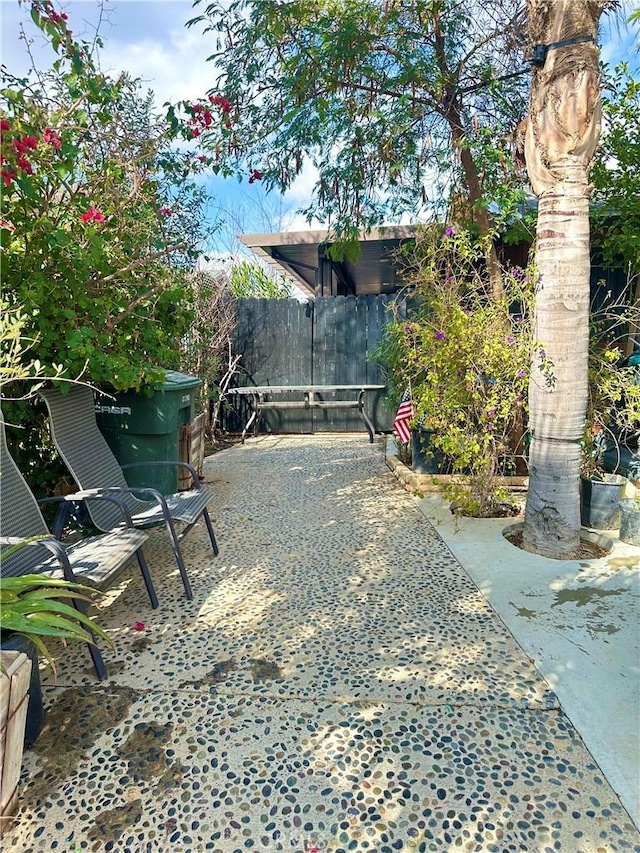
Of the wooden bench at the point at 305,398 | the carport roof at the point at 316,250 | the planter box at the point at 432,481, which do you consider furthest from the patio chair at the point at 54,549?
the wooden bench at the point at 305,398

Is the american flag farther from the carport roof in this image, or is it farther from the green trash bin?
the green trash bin

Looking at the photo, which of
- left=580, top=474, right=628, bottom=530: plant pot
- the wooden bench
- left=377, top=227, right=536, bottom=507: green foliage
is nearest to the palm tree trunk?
left=377, top=227, right=536, bottom=507: green foliage

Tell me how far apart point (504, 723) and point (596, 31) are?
3868 mm

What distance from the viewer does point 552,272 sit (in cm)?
332

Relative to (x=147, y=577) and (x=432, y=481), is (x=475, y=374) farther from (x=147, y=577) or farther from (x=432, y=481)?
(x=147, y=577)

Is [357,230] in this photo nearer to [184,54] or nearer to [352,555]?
[184,54]

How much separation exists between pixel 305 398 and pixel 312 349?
0.85 m

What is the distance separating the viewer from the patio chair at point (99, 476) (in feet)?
9.72

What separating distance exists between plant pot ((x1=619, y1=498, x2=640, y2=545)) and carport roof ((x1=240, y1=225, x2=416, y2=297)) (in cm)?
370

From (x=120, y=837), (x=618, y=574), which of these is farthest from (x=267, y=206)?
(x=120, y=837)

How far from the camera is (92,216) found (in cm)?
307

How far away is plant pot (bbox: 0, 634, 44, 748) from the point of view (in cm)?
178

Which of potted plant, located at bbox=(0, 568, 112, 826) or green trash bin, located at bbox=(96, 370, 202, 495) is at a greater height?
green trash bin, located at bbox=(96, 370, 202, 495)

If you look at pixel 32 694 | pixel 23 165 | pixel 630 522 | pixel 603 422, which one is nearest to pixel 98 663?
pixel 32 694
